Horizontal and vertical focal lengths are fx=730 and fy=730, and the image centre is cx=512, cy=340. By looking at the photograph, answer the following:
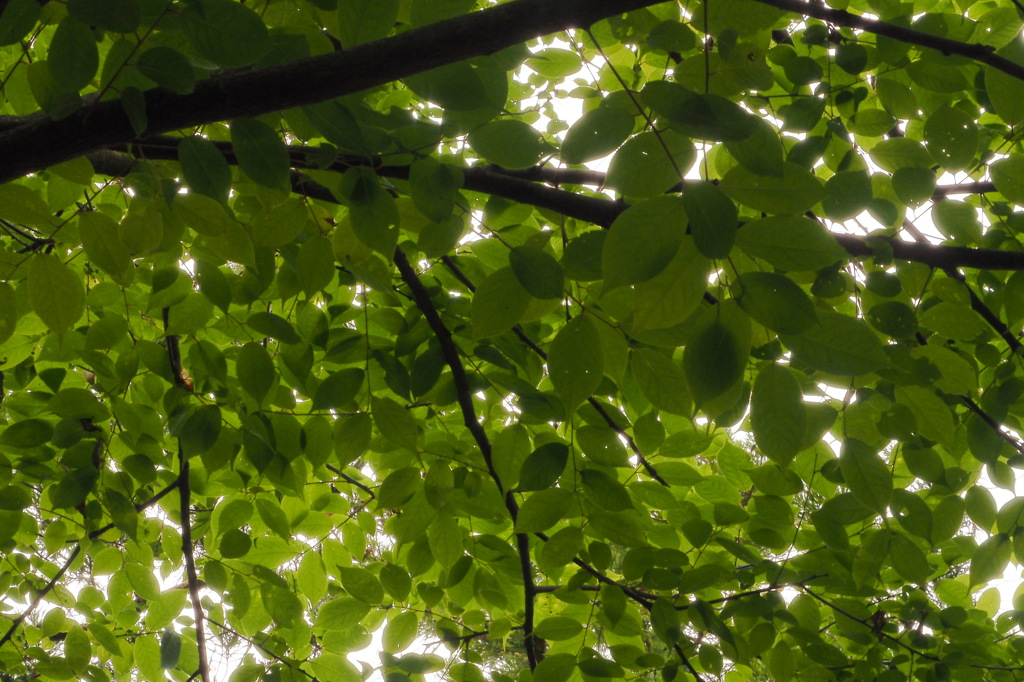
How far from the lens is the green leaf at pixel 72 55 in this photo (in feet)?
3.31

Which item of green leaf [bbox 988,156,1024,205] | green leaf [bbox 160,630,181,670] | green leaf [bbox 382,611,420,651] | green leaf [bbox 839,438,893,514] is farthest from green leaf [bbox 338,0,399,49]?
green leaf [bbox 160,630,181,670]

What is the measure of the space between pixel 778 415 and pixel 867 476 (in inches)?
18.3

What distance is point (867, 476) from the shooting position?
1.47m

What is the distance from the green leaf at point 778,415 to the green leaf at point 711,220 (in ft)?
0.96

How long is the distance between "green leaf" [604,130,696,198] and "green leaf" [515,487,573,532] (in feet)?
2.91

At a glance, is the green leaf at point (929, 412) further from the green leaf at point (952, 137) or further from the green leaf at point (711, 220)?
the green leaf at point (711, 220)

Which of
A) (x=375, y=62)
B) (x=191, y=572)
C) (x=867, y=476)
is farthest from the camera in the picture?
(x=191, y=572)

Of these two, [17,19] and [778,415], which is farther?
[778,415]

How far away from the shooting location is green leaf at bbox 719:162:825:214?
107 centimetres

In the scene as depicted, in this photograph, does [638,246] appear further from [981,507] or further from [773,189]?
[981,507]

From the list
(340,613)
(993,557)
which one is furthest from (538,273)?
(993,557)

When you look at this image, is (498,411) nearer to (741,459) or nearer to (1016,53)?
(741,459)

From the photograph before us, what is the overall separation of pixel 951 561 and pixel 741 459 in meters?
1.03

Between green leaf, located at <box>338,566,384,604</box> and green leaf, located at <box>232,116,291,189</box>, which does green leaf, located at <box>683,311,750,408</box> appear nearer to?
green leaf, located at <box>232,116,291,189</box>
